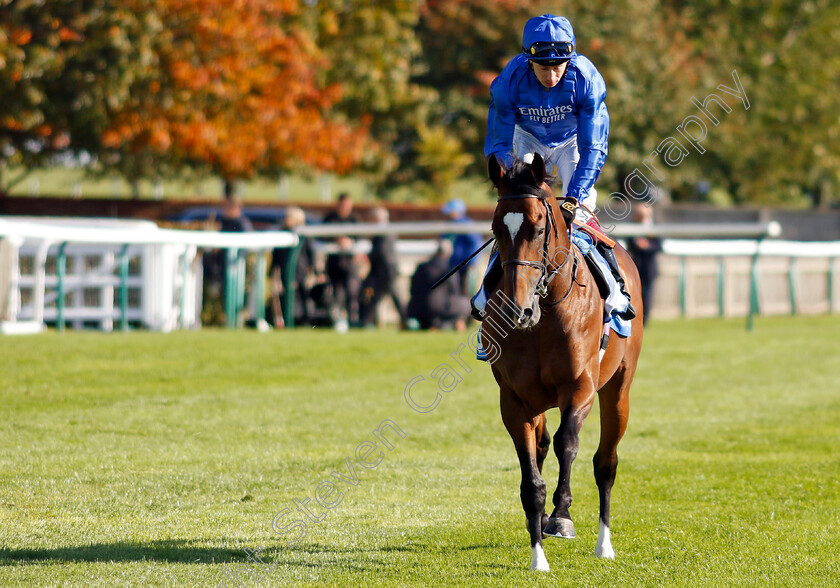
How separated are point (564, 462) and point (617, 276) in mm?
1423

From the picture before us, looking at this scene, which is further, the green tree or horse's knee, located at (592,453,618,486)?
the green tree

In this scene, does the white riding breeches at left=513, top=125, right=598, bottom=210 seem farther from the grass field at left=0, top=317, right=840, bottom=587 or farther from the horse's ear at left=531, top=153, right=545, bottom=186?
the grass field at left=0, top=317, right=840, bottom=587

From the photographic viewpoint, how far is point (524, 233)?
557 cm

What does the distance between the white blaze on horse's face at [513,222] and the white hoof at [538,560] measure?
1.56m

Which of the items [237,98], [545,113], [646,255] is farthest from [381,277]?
[545,113]

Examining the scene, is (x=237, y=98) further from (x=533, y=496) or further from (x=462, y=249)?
(x=533, y=496)

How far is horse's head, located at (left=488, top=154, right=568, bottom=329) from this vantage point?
5.49 meters

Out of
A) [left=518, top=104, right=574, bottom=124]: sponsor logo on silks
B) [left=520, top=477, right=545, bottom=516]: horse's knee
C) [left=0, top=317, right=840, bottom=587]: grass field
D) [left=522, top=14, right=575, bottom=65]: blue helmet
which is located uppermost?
[left=522, top=14, right=575, bottom=65]: blue helmet

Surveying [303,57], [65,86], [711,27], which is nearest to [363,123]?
[303,57]

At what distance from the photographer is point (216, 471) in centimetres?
812

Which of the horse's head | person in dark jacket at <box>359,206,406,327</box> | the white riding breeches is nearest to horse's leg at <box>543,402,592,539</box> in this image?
the horse's head

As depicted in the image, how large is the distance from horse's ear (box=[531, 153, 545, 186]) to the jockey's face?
3.15 feet

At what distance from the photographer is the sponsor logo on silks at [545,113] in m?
6.67

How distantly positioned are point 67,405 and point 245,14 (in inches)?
670
